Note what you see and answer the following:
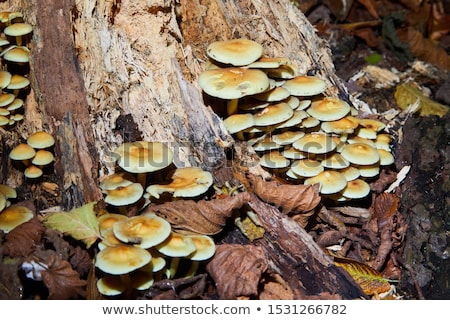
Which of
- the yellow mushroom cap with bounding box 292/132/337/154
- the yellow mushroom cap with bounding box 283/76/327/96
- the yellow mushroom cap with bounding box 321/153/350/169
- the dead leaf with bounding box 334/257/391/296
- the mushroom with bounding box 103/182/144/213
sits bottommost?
the dead leaf with bounding box 334/257/391/296

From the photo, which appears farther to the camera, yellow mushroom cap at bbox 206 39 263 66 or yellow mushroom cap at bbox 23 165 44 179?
yellow mushroom cap at bbox 23 165 44 179

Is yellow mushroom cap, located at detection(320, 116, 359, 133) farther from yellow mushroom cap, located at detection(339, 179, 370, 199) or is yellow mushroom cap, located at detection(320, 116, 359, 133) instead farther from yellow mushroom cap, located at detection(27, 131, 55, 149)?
yellow mushroom cap, located at detection(27, 131, 55, 149)

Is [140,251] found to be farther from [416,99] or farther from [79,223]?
[416,99]

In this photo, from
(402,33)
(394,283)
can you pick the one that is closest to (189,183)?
(394,283)

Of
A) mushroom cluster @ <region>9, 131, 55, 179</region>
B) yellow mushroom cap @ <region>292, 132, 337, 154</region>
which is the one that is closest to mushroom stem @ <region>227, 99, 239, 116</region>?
yellow mushroom cap @ <region>292, 132, 337, 154</region>

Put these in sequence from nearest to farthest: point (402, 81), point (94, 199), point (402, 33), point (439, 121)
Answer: point (94, 199), point (439, 121), point (402, 81), point (402, 33)

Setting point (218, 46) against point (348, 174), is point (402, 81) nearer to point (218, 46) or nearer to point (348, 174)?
point (348, 174)
